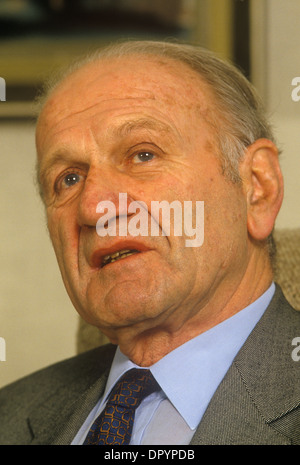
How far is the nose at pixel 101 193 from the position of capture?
790 mm

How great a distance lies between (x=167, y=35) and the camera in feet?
4.39

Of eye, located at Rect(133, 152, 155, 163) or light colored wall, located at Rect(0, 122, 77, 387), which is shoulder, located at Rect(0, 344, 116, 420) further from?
eye, located at Rect(133, 152, 155, 163)

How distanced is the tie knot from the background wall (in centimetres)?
43

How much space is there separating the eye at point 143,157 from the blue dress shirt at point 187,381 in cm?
23

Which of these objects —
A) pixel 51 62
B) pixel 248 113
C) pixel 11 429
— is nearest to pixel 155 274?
pixel 248 113

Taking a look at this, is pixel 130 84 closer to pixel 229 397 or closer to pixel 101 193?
pixel 101 193

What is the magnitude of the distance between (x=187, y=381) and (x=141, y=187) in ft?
0.80

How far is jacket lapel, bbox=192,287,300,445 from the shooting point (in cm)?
74

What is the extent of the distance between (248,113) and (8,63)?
0.62 m

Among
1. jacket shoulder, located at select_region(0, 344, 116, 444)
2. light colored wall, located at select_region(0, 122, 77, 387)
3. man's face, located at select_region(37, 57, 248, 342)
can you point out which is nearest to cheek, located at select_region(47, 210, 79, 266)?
man's face, located at select_region(37, 57, 248, 342)

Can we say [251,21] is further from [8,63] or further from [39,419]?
[39,419]
